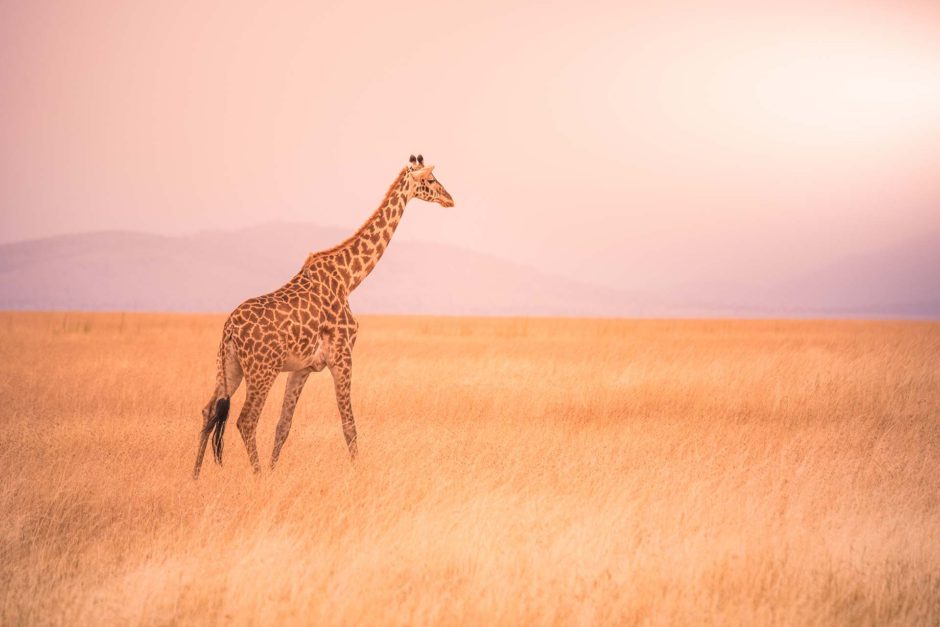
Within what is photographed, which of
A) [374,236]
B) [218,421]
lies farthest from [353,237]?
[218,421]

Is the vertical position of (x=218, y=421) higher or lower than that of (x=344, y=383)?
lower

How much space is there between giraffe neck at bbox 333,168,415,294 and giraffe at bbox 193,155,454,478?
0.01 m

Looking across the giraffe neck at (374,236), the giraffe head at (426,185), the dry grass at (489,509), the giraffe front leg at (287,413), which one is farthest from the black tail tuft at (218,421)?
the giraffe head at (426,185)

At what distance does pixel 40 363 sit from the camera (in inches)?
672

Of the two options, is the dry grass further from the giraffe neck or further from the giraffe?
the giraffe neck

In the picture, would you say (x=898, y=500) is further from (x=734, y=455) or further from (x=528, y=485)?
(x=528, y=485)

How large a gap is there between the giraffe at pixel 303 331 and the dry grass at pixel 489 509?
1.81ft

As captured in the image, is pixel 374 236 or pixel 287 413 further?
pixel 374 236

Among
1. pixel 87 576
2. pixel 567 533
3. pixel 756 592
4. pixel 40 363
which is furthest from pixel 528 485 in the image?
pixel 40 363

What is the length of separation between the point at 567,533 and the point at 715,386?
9.02 metres

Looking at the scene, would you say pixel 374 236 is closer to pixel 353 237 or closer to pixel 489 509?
pixel 353 237

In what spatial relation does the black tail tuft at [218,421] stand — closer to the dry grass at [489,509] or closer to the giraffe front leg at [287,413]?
the dry grass at [489,509]

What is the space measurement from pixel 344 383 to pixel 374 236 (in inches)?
72.7

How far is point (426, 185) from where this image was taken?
9.25 meters
